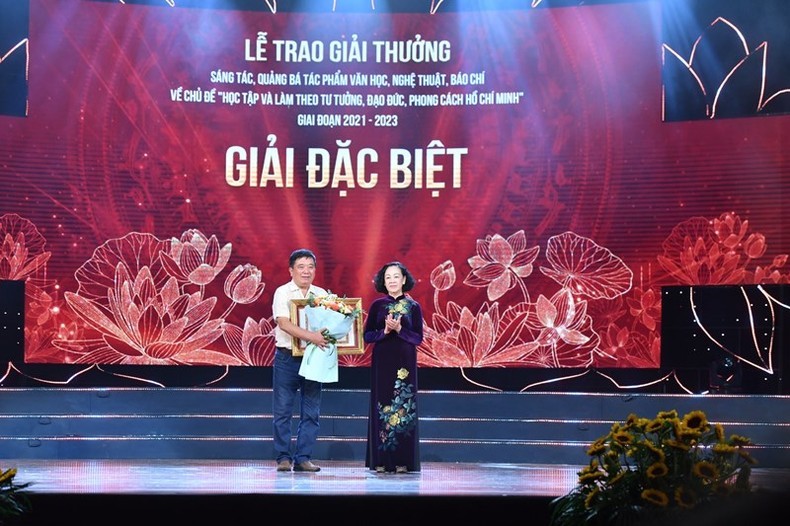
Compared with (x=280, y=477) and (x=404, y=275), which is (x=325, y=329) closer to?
(x=404, y=275)

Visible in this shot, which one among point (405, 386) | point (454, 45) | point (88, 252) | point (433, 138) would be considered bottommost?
point (405, 386)

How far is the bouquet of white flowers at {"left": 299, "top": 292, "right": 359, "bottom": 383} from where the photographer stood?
563 cm

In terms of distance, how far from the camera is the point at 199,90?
6.90 m

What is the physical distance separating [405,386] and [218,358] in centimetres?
166

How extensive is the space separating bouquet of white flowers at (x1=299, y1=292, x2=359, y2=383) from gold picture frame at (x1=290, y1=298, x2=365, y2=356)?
3cm

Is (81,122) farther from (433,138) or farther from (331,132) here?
(433,138)

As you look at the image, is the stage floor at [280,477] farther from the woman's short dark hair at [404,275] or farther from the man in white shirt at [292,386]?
the woman's short dark hair at [404,275]

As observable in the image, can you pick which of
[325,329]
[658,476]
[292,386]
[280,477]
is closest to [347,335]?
[325,329]

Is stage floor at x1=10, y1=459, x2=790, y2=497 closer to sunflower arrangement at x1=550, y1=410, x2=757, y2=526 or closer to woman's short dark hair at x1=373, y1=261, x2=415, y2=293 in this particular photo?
woman's short dark hair at x1=373, y1=261, x2=415, y2=293

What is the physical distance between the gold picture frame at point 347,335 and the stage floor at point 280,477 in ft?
2.07

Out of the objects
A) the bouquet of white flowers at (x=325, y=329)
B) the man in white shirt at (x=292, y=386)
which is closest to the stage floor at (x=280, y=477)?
the man in white shirt at (x=292, y=386)

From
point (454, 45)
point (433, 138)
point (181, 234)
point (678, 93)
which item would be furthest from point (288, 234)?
point (678, 93)

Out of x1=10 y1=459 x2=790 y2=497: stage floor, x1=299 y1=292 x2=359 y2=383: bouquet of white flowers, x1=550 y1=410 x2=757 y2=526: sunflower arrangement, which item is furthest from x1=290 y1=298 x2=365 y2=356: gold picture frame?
x1=550 y1=410 x2=757 y2=526: sunflower arrangement

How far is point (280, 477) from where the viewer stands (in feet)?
17.9
